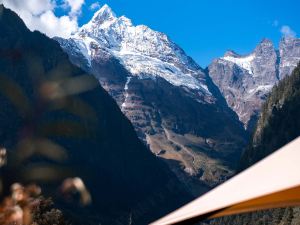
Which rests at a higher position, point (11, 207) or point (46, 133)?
point (46, 133)

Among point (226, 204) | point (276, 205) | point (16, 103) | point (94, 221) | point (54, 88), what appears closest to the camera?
point (16, 103)

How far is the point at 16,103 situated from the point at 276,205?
1.62m

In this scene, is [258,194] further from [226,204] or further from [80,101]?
[80,101]

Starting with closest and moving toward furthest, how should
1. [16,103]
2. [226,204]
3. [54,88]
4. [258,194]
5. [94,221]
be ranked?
[16,103] → [54,88] → [258,194] → [226,204] → [94,221]

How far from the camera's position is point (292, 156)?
8.46ft

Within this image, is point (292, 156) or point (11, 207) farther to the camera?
point (292, 156)

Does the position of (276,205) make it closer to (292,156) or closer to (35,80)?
(292,156)

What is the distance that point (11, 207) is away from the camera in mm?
2006

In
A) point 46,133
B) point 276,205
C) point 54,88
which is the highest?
point 54,88

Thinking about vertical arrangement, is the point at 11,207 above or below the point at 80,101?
below

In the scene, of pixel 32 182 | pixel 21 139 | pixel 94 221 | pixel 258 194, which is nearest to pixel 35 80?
pixel 21 139

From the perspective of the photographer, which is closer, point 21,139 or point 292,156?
point 21,139

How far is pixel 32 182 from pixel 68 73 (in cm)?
47

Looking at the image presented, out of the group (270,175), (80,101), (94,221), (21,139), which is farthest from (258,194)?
(94,221)
